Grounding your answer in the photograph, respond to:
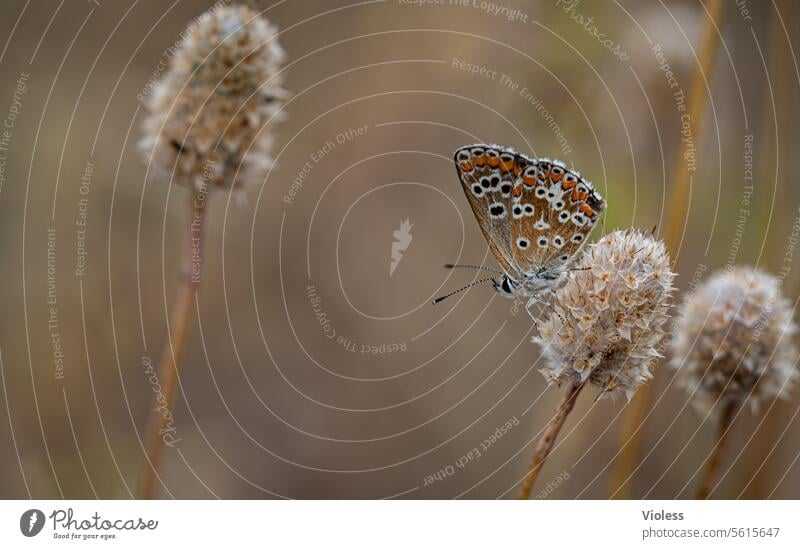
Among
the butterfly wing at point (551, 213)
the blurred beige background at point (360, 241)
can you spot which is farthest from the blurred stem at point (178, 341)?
the butterfly wing at point (551, 213)

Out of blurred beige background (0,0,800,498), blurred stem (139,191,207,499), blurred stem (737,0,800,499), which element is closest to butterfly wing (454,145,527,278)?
blurred beige background (0,0,800,498)

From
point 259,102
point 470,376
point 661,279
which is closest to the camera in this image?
point 661,279

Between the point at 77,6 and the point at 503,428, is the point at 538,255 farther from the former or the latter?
the point at 77,6

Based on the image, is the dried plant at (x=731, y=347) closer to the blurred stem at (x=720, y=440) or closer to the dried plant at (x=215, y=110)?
the blurred stem at (x=720, y=440)

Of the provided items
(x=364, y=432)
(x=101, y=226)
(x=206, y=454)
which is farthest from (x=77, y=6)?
(x=364, y=432)

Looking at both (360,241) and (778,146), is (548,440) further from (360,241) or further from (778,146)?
(778,146)
